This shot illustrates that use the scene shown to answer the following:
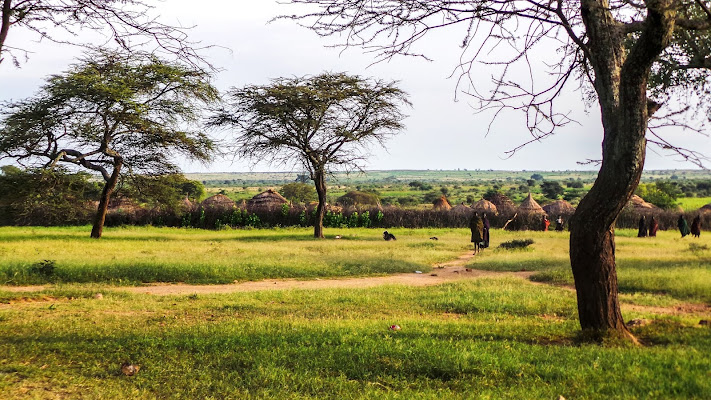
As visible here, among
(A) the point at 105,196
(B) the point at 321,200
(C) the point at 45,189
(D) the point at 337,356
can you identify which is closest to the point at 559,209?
(B) the point at 321,200

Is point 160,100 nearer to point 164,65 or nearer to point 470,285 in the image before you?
point 164,65

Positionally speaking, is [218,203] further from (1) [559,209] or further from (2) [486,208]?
(1) [559,209]

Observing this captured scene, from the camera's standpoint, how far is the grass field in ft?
17.7

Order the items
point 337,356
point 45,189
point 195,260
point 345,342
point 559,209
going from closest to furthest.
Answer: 1. point 337,356
2. point 345,342
3. point 195,260
4. point 45,189
5. point 559,209

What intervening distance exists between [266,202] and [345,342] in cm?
3956

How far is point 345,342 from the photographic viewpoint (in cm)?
706

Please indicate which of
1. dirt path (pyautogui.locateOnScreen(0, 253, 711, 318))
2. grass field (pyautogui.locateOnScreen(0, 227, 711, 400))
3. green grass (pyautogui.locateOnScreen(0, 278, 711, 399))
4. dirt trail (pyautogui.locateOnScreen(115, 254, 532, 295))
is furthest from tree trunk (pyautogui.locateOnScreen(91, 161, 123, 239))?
green grass (pyautogui.locateOnScreen(0, 278, 711, 399))

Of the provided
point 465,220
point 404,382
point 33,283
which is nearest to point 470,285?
point 404,382

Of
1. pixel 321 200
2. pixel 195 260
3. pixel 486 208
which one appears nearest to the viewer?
pixel 195 260

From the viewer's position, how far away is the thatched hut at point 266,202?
137 feet

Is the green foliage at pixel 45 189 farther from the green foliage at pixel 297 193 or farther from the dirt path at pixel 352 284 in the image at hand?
the green foliage at pixel 297 193

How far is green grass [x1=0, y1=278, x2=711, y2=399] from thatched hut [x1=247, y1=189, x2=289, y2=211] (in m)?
31.6

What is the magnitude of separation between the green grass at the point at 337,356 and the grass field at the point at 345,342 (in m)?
0.02

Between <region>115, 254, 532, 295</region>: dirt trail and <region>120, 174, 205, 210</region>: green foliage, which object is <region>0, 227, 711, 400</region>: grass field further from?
<region>120, 174, 205, 210</region>: green foliage
